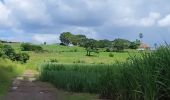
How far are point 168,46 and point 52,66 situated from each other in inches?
1040

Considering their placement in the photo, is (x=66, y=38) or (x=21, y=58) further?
(x=66, y=38)

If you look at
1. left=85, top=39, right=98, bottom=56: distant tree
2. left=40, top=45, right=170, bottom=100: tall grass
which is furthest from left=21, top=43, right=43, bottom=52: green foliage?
left=40, top=45, right=170, bottom=100: tall grass

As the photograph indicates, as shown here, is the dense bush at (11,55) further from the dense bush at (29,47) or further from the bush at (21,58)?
the dense bush at (29,47)

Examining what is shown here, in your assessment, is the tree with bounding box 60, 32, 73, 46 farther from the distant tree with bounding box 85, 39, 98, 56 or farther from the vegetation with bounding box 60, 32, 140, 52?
the distant tree with bounding box 85, 39, 98, 56

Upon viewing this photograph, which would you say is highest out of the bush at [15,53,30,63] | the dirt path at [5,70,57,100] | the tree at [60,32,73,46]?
the tree at [60,32,73,46]

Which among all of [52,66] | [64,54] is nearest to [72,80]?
[52,66]

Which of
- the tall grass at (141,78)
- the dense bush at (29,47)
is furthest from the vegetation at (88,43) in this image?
the tall grass at (141,78)

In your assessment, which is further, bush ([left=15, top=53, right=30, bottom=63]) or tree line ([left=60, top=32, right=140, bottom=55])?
tree line ([left=60, top=32, right=140, bottom=55])

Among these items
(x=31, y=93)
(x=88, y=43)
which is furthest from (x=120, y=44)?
(x=31, y=93)

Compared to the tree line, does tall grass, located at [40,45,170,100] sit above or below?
below

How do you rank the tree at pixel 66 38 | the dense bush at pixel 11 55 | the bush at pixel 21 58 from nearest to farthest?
1. the dense bush at pixel 11 55
2. the bush at pixel 21 58
3. the tree at pixel 66 38

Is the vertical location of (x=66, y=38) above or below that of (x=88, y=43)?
above

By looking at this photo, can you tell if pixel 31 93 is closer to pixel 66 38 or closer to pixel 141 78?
pixel 141 78

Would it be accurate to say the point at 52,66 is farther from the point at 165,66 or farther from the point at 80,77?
the point at 165,66
